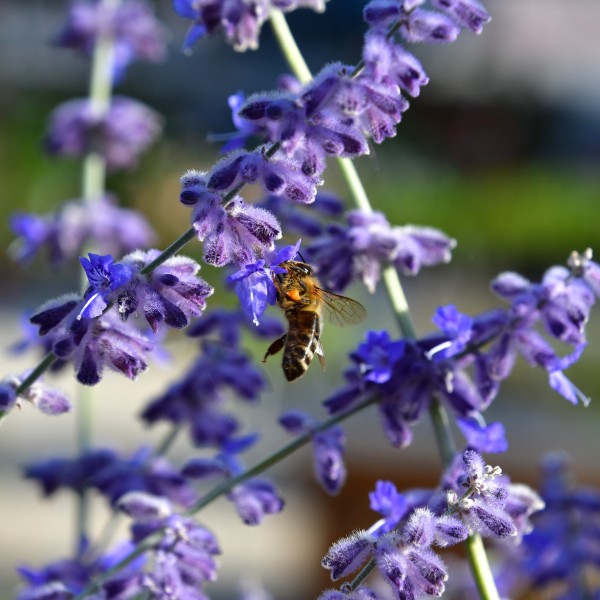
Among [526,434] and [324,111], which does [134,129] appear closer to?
[324,111]

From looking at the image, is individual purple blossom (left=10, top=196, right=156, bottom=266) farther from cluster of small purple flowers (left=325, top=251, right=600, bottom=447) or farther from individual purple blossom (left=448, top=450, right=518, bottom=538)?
individual purple blossom (left=448, top=450, right=518, bottom=538)

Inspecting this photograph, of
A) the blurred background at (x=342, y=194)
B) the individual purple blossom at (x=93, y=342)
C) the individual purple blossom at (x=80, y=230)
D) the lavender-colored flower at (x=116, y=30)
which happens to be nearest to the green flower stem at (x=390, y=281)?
the individual purple blossom at (x=93, y=342)

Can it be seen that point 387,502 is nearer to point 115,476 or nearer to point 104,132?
point 115,476

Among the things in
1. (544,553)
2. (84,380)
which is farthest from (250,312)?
(544,553)

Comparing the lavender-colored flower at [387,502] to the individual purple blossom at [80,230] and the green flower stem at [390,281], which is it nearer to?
the green flower stem at [390,281]

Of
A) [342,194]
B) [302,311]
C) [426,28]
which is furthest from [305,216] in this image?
[342,194]

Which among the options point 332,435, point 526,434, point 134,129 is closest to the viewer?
point 332,435

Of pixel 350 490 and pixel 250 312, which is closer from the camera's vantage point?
pixel 250 312
